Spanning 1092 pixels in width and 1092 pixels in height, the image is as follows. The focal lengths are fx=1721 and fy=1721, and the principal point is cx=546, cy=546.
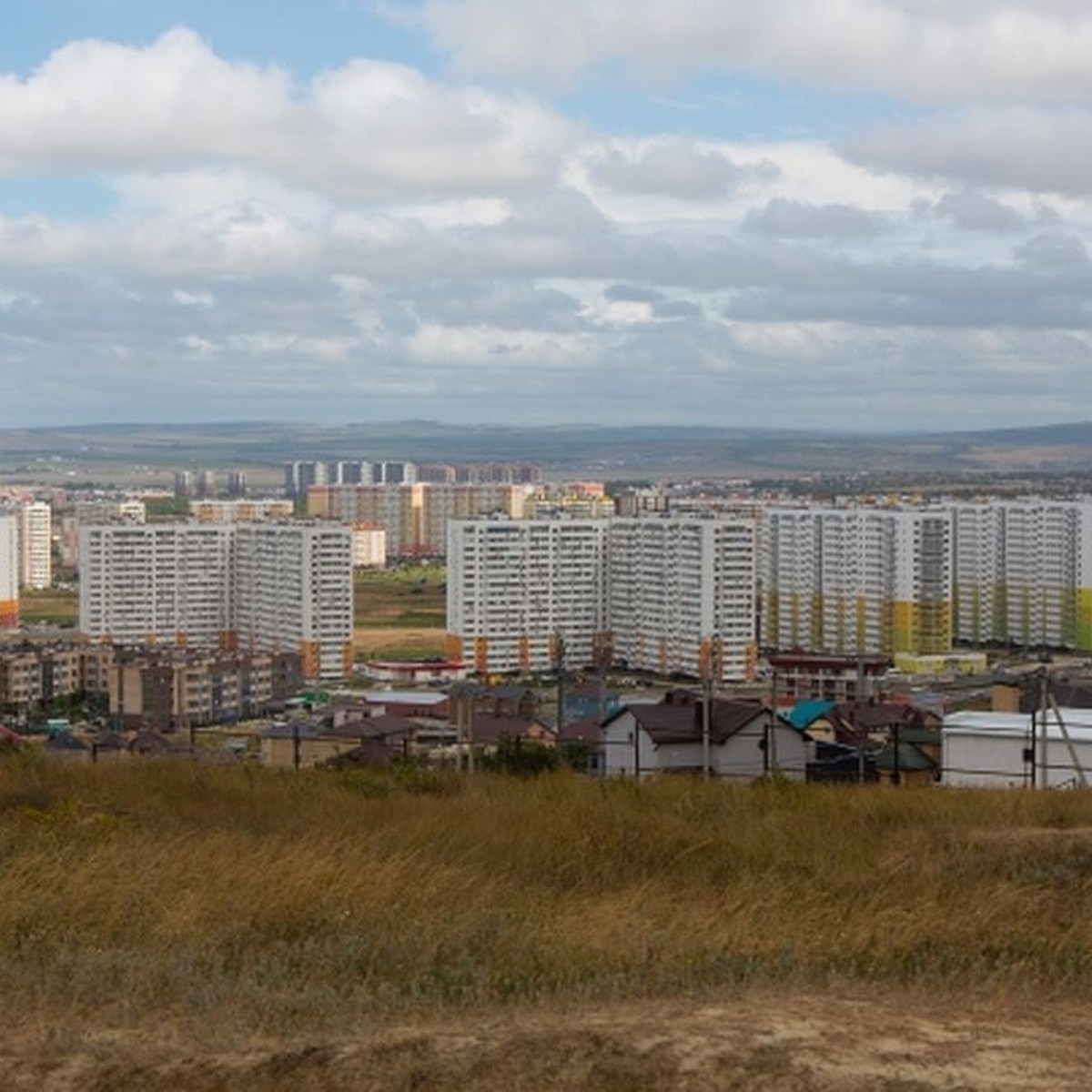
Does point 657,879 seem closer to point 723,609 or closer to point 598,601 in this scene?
Result: point 723,609

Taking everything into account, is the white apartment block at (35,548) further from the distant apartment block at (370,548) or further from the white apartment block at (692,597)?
the white apartment block at (692,597)

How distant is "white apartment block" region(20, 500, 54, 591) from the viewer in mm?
72375

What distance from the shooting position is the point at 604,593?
160ft

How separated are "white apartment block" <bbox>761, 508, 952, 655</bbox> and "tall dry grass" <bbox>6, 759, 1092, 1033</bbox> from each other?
140 ft

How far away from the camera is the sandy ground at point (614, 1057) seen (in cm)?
304

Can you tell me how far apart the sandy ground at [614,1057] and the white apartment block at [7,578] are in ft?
178

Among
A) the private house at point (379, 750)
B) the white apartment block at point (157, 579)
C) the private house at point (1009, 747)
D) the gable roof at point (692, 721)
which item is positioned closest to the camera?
the private house at point (379, 750)

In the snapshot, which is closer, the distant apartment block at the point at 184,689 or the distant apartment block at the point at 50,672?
the distant apartment block at the point at 184,689

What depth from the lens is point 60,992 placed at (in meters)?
3.86

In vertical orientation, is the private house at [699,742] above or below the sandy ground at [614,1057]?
below

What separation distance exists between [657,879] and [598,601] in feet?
142

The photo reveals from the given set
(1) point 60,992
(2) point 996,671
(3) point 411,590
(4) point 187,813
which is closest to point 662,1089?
(1) point 60,992

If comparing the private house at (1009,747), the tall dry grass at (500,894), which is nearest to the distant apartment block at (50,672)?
the private house at (1009,747)

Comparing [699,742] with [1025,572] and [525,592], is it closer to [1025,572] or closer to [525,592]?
[525,592]
